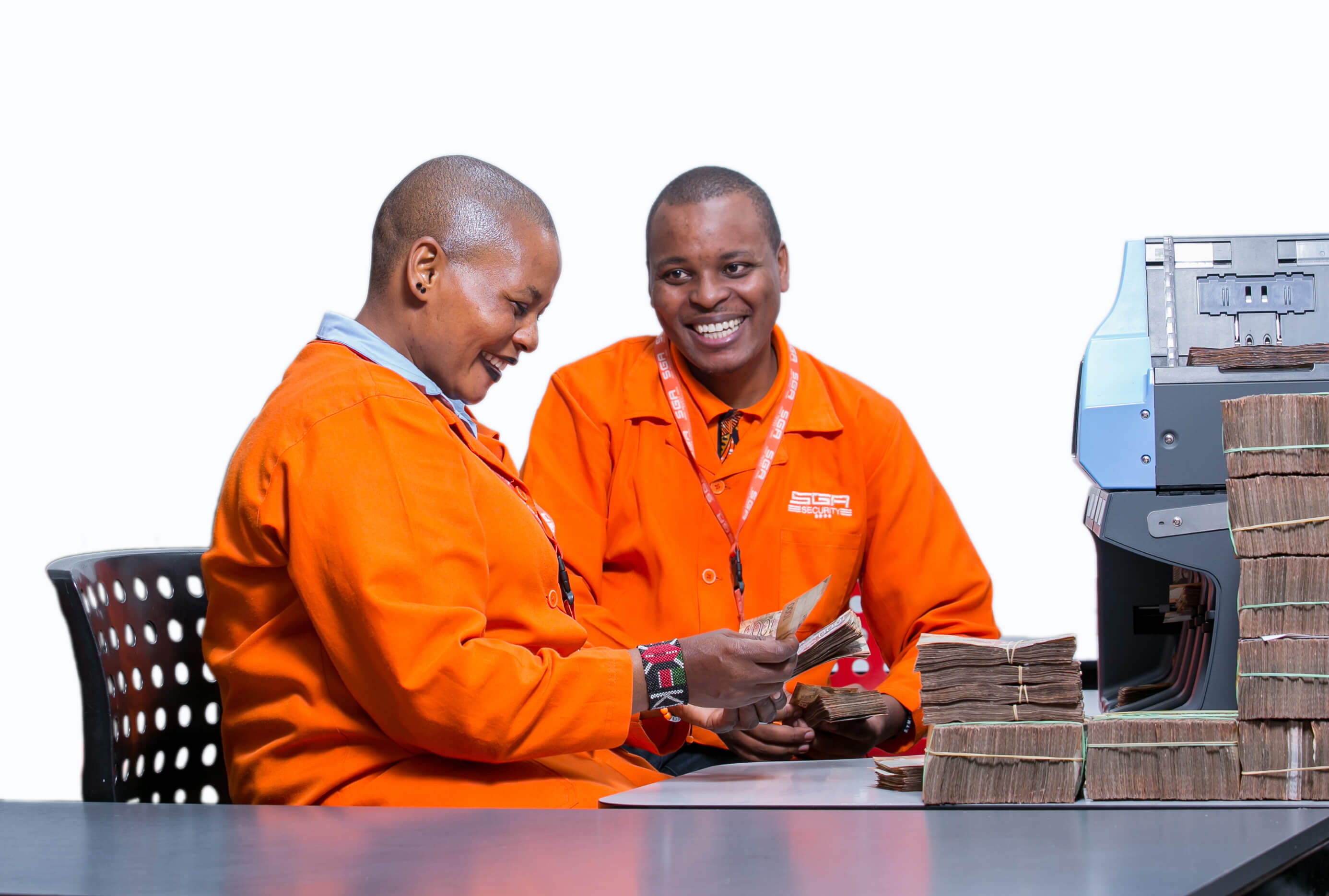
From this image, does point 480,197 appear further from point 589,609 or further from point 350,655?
point 589,609

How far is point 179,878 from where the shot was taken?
1170 mm

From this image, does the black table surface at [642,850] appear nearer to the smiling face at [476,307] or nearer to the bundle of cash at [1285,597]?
the bundle of cash at [1285,597]

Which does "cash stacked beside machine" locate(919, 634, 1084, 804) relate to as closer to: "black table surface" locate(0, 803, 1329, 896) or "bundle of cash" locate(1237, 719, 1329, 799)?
"black table surface" locate(0, 803, 1329, 896)

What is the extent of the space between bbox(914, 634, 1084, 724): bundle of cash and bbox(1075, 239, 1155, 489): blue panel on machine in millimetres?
401

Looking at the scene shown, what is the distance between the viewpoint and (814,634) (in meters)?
1.84

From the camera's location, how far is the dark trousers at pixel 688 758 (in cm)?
232

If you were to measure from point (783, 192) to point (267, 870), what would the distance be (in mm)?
3165

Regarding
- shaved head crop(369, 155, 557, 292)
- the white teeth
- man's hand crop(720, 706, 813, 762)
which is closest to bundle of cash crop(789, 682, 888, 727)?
man's hand crop(720, 706, 813, 762)

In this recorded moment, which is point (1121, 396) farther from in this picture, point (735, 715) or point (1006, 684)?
point (735, 715)

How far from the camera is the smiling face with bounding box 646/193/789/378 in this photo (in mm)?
2488

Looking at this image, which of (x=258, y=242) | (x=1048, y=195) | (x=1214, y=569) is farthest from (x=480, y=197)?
(x=1048, y=195)

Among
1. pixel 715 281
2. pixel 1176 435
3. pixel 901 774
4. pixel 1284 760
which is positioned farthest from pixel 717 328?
pixel 1284 760

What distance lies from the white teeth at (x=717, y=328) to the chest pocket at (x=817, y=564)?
40 cm

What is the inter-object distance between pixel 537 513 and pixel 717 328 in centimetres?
82
